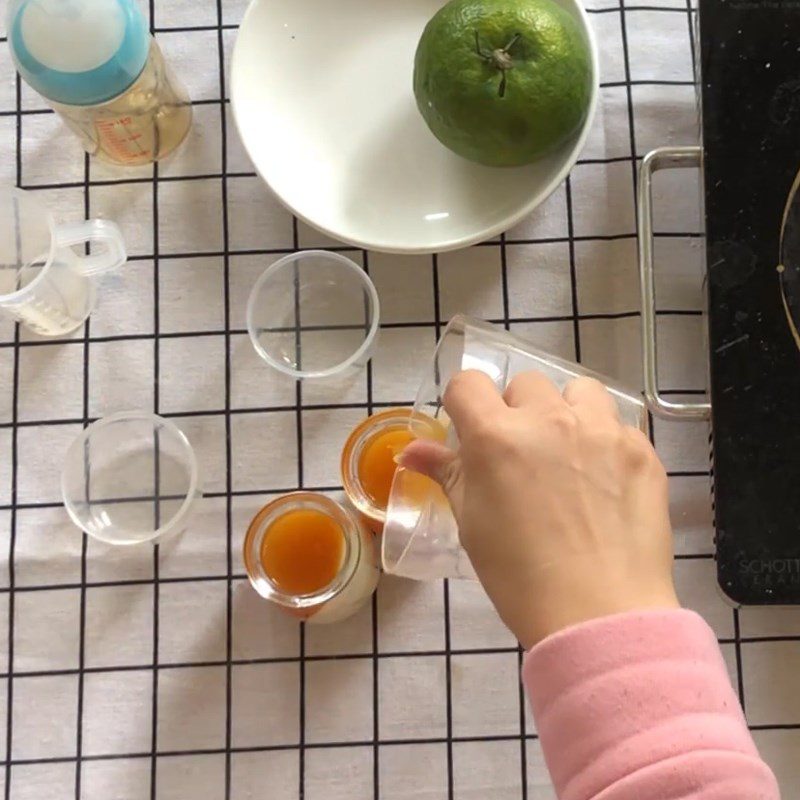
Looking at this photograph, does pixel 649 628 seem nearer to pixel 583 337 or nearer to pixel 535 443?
pixel 535 443

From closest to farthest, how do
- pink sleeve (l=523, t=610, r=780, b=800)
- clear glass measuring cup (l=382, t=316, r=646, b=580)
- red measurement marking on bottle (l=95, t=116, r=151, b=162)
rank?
1. pink sleeve (l=523, t=610, r=780, b=800)
2. clear glass measuring cup (l=382, t=316, r=646, b=580)
3. red measurement marking on bottle (l=95, t=116, r=151, b=162)

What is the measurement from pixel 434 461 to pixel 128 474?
291 millimetres

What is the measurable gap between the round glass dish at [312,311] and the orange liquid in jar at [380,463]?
0.07 meters

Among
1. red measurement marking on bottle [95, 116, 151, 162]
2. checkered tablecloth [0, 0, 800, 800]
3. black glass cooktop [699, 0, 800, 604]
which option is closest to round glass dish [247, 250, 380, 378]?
checkered tablecloth [0, 0, 800, 800]

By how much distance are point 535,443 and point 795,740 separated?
32cm

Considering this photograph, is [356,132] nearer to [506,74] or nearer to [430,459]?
[506,74]

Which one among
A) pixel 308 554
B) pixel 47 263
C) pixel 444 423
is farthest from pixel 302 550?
pixel 47 263

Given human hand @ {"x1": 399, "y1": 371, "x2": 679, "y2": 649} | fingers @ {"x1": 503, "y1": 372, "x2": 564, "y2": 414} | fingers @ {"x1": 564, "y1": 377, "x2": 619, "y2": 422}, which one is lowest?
human hand @ {"x1": 399, "y1": 371, "x2": 679, "y2": 649}

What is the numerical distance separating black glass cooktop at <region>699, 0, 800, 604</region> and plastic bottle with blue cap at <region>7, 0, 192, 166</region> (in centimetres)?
36

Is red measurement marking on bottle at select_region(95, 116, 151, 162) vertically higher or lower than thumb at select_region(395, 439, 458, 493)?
higher

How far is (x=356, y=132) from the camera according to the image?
714 mm

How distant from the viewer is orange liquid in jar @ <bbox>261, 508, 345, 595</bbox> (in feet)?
2.10

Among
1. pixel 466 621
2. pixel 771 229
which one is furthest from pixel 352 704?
pixel 771 229

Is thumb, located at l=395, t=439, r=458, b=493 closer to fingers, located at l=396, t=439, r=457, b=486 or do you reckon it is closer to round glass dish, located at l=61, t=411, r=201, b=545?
fingers, located at l=396, t=439, r=457, b=486
